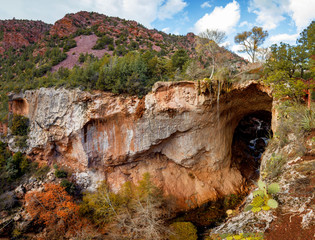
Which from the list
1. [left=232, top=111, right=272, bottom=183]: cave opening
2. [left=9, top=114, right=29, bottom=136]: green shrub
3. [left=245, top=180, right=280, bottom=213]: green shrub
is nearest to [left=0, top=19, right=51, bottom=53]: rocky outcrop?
[left=9, top=114, right=29, bottom=136]: green shrub

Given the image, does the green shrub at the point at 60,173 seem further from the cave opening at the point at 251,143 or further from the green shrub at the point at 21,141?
the cave opening at the point at 251,143

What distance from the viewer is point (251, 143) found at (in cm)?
1950

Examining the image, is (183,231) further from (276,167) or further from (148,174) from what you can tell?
(276,167)

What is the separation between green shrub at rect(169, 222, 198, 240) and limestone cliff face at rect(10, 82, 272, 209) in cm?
203

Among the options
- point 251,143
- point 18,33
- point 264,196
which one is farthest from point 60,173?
point 18,33

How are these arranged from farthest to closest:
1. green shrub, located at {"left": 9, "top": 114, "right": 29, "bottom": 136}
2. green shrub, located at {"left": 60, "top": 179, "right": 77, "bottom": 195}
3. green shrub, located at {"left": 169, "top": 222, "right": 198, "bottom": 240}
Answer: green shrub, located at {"left": 9, "top": 114, "right": 29, "bottom": 136} → green shrub, located at {"left": 60, "top": 179, "right": 77, "bottom": 195} → green shrub, located at {"left": 169, "top": 222, "right": 198, "bottom": 240}

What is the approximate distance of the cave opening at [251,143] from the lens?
1605 cm

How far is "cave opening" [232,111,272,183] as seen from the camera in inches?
632

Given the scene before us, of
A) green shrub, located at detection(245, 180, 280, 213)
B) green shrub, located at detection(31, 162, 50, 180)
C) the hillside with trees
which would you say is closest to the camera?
green shrub, located at detection(245, 180, 280, 213)

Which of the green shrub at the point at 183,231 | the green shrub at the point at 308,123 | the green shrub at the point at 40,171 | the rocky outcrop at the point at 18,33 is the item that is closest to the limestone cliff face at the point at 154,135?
the green shrub at the point at 40,171

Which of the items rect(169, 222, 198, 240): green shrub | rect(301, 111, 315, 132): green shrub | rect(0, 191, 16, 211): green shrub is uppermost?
rect(301, 111, 315, 132): green shrub

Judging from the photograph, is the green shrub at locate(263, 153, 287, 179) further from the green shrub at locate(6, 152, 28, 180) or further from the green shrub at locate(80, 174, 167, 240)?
the green shrub at locate(6, 152, 28, 180)

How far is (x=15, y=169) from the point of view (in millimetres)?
15047

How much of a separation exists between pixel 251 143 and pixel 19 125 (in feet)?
84.0
